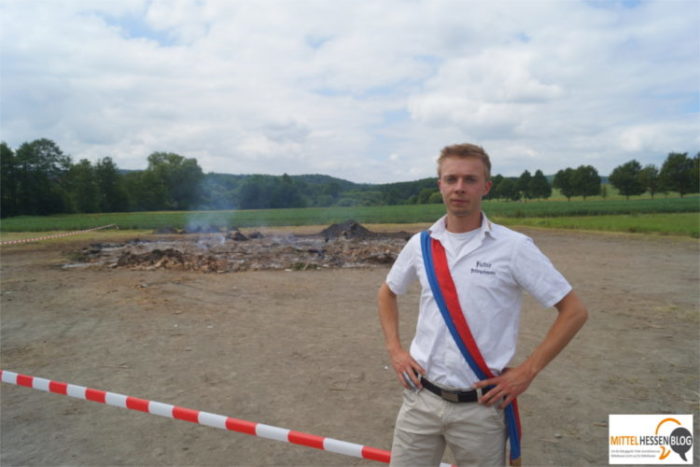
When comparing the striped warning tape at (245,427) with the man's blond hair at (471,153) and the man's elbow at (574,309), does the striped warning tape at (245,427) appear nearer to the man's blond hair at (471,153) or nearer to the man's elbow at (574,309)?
the man's elbow at (574,309)

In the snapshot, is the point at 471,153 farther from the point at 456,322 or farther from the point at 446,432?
the point at 446,432

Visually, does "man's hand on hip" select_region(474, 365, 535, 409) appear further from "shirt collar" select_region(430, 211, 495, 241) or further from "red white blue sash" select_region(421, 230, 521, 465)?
"shirt collar" select_region(430, 211, 495, 241)

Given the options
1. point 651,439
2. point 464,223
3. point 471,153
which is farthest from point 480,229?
point 651,439

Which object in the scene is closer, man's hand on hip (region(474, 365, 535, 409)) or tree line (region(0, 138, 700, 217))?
man's hand on hip (region(474, 365, 535, 409))

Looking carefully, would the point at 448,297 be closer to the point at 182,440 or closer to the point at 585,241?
the point at 182,440

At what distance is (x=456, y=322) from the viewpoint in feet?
6.29

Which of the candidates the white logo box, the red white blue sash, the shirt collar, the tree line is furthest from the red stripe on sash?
the tree line

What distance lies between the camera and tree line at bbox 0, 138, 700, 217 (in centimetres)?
5566

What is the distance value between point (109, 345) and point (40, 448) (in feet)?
9.50

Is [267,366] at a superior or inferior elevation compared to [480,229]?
inferior

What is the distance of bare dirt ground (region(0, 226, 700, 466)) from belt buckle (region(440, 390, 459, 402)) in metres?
2.03

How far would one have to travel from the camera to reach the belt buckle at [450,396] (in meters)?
1.92

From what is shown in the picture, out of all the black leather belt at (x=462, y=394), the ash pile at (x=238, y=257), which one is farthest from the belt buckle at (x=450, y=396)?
the ash pile at (x=238, y=257)

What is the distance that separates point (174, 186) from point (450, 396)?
70408 mm
